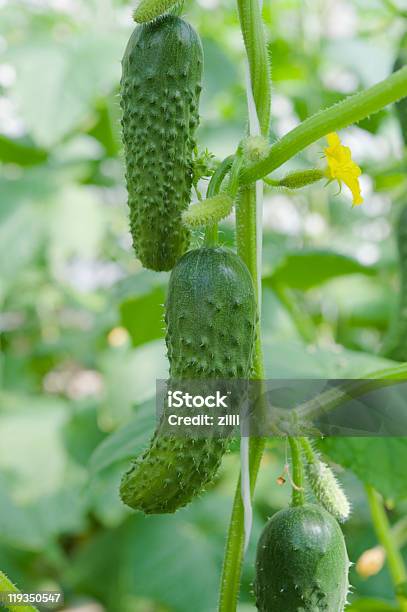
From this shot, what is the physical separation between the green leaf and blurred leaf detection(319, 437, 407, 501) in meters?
0.84

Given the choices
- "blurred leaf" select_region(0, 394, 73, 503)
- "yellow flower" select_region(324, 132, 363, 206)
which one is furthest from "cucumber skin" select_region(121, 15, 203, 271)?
"blurred leaf" select_region(0, 394, 73, 503)

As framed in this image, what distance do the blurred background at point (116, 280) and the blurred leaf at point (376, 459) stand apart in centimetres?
76

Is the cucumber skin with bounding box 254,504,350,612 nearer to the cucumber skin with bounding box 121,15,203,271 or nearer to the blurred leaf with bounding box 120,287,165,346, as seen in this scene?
the cucumber skin with bounding box 121,15,203,271

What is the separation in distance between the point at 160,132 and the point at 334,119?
8.3 inches

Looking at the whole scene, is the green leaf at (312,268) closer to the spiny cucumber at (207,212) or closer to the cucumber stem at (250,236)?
the cucumber stem at (250,236)

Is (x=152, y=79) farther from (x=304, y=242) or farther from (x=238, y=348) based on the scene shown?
(x=304, y=242)

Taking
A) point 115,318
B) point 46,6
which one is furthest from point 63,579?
point 46,6

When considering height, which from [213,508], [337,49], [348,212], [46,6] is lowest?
[213,508]

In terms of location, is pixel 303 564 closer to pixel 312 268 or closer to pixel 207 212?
pixel 207 212

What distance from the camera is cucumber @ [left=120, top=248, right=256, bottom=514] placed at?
3.18 feet

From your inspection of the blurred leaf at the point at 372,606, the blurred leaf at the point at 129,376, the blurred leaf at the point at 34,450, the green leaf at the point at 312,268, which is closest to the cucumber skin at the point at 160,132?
the blurred leaf at the point at 372,606

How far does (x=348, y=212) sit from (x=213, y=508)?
4.73ft

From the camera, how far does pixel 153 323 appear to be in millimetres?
2324

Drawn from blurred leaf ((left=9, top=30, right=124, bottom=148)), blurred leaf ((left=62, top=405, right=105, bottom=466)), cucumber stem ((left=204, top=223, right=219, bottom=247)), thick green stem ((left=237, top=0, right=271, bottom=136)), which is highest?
blurred leaf ((left=9, top=30, right=124, bottom=148))
